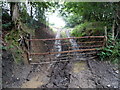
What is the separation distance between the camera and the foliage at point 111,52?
4.21m

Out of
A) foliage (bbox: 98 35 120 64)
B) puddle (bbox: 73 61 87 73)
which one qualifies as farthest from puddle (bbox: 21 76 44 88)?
foliage (bbox: 98 35 120 64)

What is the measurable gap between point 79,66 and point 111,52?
1470 millimetres

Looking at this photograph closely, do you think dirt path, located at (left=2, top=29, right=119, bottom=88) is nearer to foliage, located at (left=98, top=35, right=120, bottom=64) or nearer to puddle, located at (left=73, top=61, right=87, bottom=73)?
puddle, located at (left=73, top=61, right=87, bottom=73)

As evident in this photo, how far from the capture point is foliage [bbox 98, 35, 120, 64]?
166 inches

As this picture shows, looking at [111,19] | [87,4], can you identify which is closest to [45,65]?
[87,4]

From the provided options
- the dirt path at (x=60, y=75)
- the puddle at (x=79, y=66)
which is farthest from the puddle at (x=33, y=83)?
the puddle at (x=79, y=66)

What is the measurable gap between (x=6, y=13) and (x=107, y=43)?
17.3 ft

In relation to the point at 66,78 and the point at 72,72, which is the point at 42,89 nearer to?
the point at 66,78

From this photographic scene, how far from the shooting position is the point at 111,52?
4.29 metres

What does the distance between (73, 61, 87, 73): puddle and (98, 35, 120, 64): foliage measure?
83cm

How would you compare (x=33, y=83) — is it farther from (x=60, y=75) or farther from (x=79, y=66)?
(x=79, y=66)

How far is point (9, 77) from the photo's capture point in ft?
10.6

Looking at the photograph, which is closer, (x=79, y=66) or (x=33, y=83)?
(x=33, y=83)

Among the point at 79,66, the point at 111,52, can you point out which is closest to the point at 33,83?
the point at 79,66
